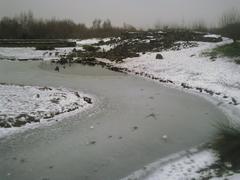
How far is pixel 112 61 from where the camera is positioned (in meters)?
28.9

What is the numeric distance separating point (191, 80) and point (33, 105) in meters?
9.87

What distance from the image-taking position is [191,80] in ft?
60.7

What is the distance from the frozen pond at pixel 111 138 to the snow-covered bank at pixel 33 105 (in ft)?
1.74

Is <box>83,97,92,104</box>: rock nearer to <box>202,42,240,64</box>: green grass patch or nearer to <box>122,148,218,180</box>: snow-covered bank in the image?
<box>122,148,218,180</box>: snow-covered bank

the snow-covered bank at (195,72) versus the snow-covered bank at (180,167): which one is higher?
the snow-covered bank at (195,72)

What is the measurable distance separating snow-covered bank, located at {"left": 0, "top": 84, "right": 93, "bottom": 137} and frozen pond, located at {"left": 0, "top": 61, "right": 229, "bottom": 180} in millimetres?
530

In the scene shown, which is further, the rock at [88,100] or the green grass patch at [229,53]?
the green grass patch at [229,53]

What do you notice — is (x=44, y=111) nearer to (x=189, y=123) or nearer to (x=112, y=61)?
(x=189, y=123)

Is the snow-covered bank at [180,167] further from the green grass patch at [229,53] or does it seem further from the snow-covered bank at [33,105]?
the green grass patch at [229,53]

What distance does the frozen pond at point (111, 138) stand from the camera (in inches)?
280

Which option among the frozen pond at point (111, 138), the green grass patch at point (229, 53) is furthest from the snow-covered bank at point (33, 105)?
the green grass patch at point (229, 53)

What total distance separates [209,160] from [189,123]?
335cm

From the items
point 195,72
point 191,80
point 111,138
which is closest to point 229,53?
point 195,72

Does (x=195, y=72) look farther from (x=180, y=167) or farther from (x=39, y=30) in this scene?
(x=39, y=30)
